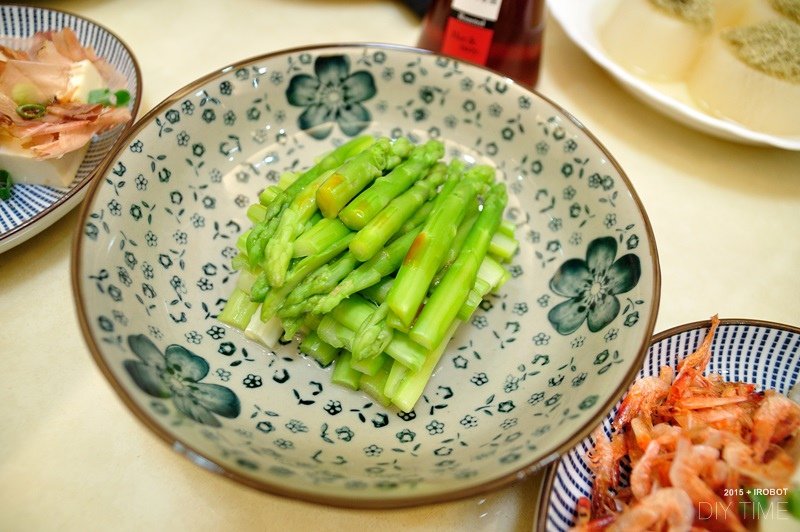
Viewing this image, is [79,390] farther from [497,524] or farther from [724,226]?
[724,226]

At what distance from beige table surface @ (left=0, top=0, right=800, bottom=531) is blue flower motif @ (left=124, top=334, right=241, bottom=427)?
10 centimetres

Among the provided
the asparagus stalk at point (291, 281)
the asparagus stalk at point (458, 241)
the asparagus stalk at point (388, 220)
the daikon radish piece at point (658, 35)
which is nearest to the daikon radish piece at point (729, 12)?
the daikon radish piece at point (658, 35)

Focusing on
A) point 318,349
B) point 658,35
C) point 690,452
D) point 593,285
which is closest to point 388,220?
point 318,349

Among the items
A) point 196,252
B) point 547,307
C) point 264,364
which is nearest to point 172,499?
point 264,364

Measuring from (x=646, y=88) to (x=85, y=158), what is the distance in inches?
81.1

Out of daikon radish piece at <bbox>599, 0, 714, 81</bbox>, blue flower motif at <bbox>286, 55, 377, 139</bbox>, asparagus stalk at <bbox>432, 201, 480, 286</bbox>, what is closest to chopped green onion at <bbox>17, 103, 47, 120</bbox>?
blue flower motif at <bbox>286, 55, 377, 139</bbox>

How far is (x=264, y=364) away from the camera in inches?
56.6

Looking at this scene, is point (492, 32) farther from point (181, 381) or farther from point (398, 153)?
point (181, 381)

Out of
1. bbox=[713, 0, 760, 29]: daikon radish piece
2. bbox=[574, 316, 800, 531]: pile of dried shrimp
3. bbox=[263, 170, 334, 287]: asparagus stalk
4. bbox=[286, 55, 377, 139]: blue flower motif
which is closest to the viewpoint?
bbox=[574, 316, 800, 531]: pile of dried shrimp

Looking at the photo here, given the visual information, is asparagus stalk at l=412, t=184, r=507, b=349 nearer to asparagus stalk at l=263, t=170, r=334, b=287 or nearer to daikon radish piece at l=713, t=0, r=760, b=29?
asparagus stalk at l=263, t=170, r=334, b=287

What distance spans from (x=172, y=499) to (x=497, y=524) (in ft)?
2.56

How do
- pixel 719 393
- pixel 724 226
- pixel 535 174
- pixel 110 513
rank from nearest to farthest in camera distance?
pixel 110 513 < pixel 719 393 < pixel 535 174 < pixel 724 226

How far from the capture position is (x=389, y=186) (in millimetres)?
1523

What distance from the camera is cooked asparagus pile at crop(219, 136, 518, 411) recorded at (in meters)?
1.35
